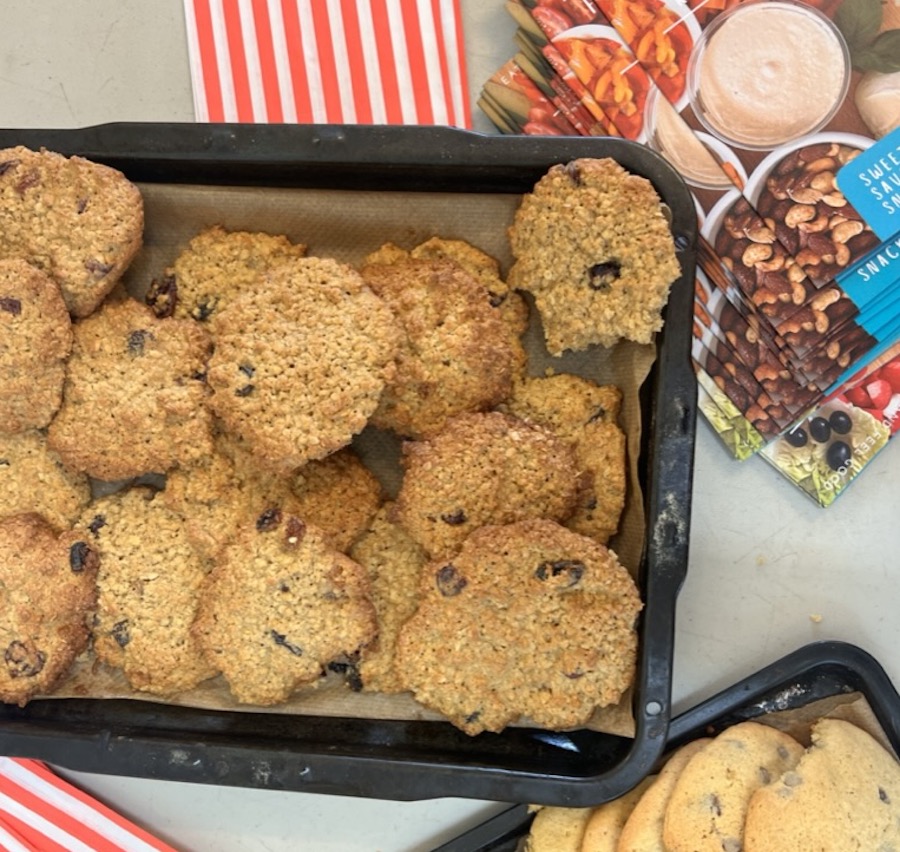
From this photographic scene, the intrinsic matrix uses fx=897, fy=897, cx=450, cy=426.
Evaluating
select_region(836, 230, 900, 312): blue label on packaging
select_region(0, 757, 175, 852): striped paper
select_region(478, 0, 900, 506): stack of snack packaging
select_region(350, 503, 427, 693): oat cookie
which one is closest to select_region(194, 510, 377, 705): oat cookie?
select_region(350, 503, 427, 693): oat cookie

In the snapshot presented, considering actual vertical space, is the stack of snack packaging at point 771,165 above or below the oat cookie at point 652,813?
above

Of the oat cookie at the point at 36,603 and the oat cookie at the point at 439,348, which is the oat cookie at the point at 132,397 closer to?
the oat cookie at the point at 36,603

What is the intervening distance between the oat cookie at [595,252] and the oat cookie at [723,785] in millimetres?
607

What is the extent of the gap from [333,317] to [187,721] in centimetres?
59

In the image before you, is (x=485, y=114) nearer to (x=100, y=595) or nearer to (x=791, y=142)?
(x=791, y=142)

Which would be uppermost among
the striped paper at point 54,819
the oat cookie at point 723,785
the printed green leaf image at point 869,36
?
the printed green leaf image at point 869,36

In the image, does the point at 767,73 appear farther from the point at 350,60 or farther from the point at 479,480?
the point at 479,480

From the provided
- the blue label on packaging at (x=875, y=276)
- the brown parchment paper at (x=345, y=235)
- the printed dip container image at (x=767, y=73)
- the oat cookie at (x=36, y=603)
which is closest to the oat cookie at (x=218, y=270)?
the brown parchment paper at (x=345, y=235)

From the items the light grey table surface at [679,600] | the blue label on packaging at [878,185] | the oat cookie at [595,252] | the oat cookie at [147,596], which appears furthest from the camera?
the light grey table surface at [679,600]

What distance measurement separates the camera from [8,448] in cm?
122

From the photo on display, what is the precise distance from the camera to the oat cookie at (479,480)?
45.1 inches

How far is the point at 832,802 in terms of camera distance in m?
1.22

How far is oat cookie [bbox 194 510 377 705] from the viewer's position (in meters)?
1.16

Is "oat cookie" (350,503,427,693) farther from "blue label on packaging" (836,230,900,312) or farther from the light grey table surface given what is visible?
"blue label on packaging" (836,230,900,312)
